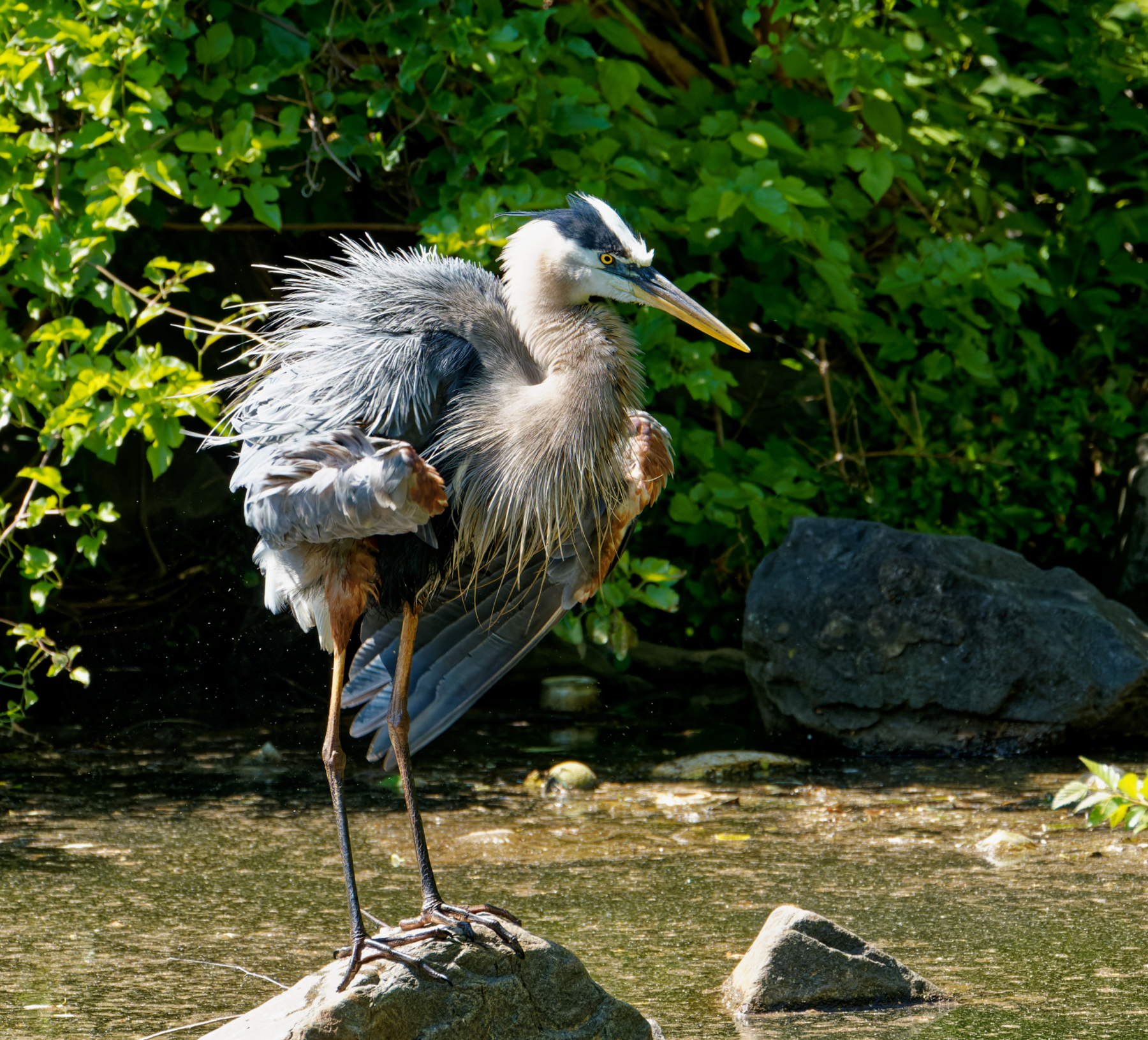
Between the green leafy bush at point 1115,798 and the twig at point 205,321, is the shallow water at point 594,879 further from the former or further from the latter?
the twig at point 205,321

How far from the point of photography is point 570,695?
6863 mm

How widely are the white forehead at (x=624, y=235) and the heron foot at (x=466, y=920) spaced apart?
1.51 metres

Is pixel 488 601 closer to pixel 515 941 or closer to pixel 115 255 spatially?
pixel 515 941

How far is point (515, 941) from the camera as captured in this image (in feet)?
10.2

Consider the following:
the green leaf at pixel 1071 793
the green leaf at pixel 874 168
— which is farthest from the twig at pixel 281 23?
the green leaf at pixel 1071 793

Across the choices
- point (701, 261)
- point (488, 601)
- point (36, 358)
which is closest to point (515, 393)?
point (488, 601)

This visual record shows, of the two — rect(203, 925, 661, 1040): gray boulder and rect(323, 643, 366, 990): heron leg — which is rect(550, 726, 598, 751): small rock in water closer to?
rect(323, 643, 366, 990): heron leg

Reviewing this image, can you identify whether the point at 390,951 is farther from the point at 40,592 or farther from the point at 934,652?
the point at 934,652

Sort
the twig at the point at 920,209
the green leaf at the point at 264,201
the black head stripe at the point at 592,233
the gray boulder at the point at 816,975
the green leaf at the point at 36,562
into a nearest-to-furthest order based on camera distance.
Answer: the gray boulder at the point at 816,975, the black head stripe at the point at 592,233, the green leaf at the point at 36,562, the green leaf at the point at 264,201, the twig at the point at 920,209

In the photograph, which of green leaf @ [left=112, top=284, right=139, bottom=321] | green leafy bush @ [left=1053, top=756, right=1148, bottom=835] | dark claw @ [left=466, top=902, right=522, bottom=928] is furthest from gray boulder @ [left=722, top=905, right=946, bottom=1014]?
green leaf @ [left=112, top=284, right=139, bottom=321]

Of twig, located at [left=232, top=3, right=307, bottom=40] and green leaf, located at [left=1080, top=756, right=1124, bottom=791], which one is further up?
twig, located at [left=232, top=3, right=307, bottom=40]

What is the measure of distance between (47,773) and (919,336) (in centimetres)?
466

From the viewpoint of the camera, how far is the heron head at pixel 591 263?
3.46 meters

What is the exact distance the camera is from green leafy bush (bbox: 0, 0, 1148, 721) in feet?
16.5
